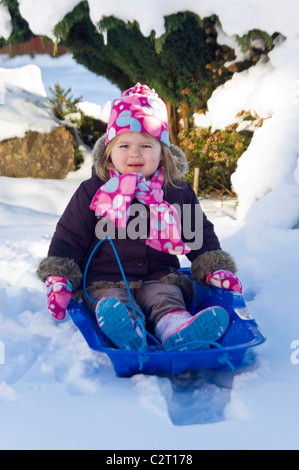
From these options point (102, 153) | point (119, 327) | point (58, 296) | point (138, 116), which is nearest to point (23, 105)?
point (102, 153)

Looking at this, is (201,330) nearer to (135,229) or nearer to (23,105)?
(135,229)

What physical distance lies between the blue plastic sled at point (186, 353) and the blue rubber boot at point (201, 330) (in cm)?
5

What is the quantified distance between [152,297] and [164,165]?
0.59 metres

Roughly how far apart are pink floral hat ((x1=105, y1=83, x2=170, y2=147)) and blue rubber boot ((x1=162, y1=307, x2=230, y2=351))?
79cm

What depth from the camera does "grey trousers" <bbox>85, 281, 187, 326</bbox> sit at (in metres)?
1.54

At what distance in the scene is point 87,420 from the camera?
1.08 metres

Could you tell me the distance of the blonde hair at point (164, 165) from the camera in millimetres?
1841

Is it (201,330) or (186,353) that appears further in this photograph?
→ (201,330)

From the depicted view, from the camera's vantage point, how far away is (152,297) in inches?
64.1

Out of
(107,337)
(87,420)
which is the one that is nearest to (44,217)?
(107,337)

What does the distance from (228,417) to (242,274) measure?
1250 millimetres

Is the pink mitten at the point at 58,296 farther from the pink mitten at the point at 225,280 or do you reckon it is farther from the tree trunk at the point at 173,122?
the tree trunk at the point at 173,122
